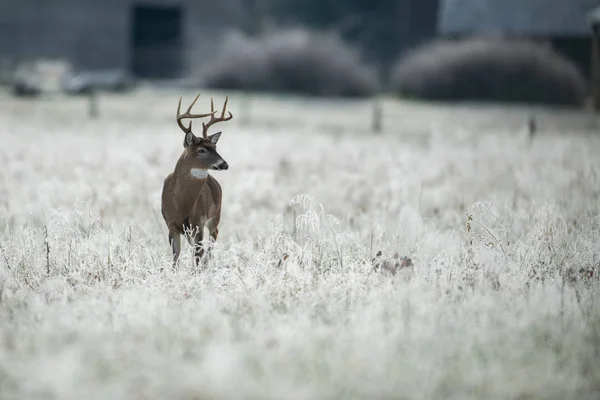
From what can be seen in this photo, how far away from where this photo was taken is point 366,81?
38.3 m

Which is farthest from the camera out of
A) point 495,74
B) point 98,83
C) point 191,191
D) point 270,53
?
point 270,53

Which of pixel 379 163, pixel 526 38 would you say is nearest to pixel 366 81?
pixel 526 38

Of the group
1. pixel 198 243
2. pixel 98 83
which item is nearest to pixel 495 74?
pixel 98 83

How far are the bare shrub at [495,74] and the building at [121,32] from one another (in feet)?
33.3

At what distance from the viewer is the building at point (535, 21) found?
119 feet

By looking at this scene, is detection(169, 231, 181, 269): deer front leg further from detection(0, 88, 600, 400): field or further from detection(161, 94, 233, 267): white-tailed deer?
detection(0, 88, 600, 400): field

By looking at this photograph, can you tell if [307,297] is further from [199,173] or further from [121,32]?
[121,32]

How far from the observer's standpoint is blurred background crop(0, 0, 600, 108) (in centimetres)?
3569

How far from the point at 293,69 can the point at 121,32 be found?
316 inches

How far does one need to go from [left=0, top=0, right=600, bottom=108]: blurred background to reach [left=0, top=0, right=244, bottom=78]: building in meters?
0.05

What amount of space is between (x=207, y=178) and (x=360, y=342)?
2.45 metres

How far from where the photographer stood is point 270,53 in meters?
38.5

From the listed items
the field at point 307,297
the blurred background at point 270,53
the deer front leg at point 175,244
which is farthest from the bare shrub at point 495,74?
the deer front leg at point 175,244

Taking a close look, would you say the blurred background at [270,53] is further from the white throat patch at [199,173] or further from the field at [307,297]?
the white throat patch at [199,173]
